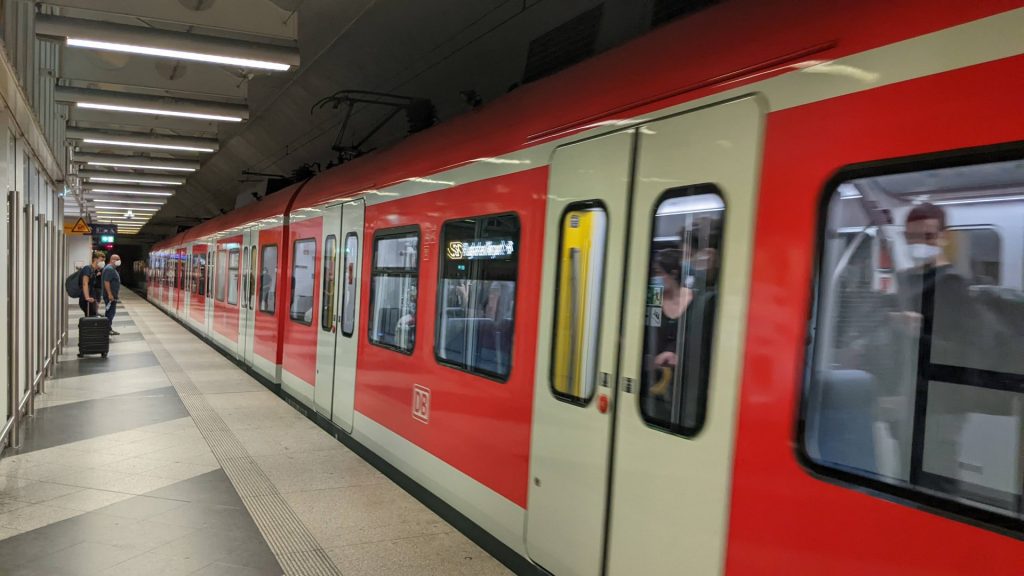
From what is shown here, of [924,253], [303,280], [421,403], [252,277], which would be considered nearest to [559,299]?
[924,253]

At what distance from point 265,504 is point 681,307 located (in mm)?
3491

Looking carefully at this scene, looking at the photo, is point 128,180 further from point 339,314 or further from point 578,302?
point 578,302

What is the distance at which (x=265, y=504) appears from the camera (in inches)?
180

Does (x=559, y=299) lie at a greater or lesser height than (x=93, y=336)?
greater

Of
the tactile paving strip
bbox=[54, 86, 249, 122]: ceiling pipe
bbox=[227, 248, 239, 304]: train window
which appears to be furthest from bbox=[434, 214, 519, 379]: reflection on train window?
bbox=[227, 248, 239, 304]: train window

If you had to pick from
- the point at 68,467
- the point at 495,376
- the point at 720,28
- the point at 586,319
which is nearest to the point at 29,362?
the point at 68,467

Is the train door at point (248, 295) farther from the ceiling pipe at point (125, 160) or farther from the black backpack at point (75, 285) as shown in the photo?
the black backpack at point (75, 285)

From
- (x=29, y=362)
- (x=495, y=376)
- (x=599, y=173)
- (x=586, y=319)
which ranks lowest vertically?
(x=29, y=362)

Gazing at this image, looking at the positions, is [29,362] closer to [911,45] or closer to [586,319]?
[586,319]

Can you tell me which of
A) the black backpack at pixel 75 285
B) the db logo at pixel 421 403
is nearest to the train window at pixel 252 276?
the black backpack at pixel 75 285

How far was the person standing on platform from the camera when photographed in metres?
12.2

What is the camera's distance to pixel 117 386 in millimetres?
8859

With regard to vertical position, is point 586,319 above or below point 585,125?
below

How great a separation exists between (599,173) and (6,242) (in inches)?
182
